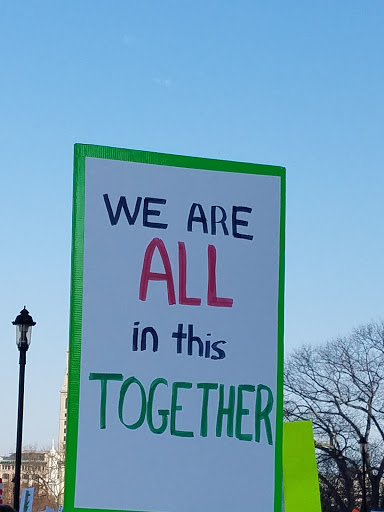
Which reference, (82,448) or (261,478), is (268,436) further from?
(82,448)

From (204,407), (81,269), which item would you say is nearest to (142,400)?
(204,407)

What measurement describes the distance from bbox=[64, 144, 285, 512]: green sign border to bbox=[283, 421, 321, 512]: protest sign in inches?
57.5

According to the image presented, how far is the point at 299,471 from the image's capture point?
5270 mm

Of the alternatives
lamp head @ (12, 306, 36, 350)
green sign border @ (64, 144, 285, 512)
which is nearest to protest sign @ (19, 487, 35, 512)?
lamp head @ (12, 306, 36, 350)

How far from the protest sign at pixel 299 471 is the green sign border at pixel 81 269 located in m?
1.46

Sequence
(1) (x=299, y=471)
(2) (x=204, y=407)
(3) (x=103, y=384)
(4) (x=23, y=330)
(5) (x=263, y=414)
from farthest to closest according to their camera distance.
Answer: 1. (4) (x=23, y=330)
2. (1) (x=299, y=471)
3. (5) (x=263, y=414)
4. (2) (x=204, y=407)
5. (3) (x=103, y=384)

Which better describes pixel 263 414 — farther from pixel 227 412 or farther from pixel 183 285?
pixel 183 285

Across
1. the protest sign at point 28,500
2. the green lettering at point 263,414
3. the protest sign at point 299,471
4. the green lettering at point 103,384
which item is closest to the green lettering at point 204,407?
the green lettering at point 263,414

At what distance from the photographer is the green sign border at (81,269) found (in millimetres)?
3455

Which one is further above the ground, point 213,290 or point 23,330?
point 23,330

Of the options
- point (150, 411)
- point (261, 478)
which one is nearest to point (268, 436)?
point (261, 478)

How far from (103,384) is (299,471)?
205cm

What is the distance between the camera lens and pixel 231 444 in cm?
367

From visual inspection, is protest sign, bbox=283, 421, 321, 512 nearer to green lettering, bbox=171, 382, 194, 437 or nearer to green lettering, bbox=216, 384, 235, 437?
green lettering, bbox=216, 384, 235, 437
